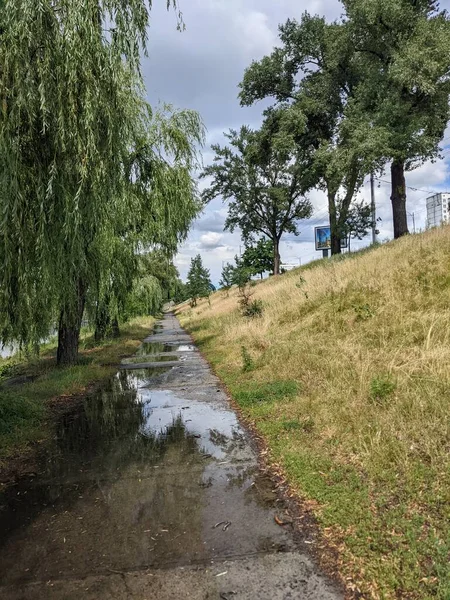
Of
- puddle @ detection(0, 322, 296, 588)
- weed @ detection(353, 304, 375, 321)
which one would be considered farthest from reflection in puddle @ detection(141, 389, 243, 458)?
weed @ detection(353, 304, 375, 321)

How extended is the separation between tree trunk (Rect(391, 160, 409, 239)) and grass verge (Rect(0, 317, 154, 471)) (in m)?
12.7

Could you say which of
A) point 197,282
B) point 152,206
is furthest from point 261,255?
point 152,206

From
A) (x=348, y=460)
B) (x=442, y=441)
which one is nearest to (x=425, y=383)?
(x=442, y=441)

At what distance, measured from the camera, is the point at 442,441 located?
3.92 meters

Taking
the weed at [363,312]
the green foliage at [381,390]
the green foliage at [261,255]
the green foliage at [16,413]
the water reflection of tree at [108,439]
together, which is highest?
the green foliage at [261,255]

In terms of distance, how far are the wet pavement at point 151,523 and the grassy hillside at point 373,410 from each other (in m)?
0.44

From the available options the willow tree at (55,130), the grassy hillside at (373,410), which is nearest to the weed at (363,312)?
the grassy hillside at (373,410)

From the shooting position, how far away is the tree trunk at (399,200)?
700 inches

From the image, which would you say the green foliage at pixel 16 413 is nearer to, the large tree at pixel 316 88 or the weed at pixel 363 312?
the weed at pixel 363 312

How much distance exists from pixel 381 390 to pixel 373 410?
0.38 meters

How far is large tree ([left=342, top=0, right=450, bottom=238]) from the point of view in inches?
587

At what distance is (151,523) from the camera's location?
360 centimetres

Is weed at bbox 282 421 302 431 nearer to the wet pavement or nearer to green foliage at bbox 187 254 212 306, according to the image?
the wet pavement

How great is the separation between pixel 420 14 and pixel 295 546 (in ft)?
67.1
